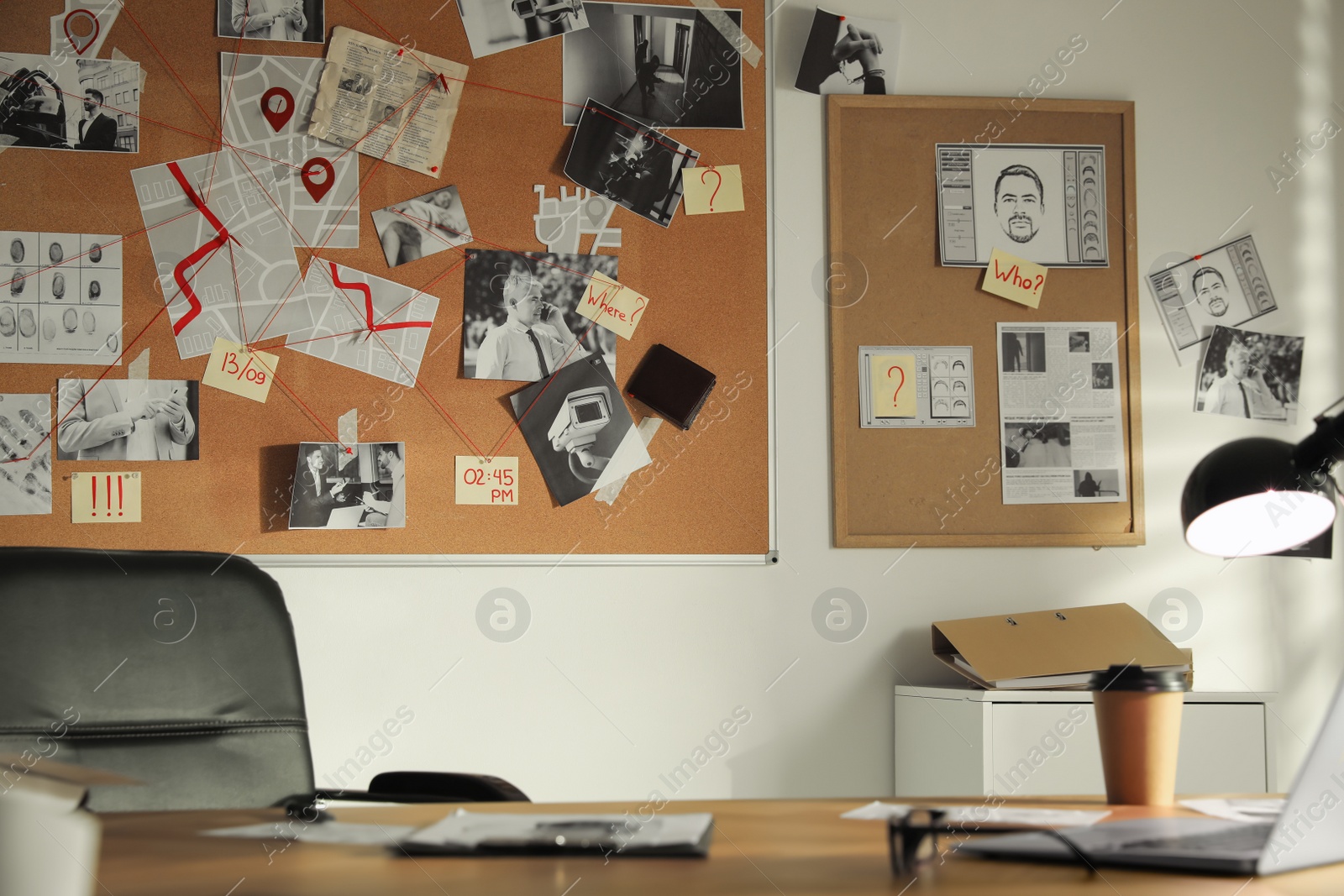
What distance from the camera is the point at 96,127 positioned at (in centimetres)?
216

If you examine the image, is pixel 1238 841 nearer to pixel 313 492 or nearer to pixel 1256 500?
pixel 1256 500

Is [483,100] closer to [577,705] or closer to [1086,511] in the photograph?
[577,705]

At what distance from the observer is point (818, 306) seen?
2303 mm

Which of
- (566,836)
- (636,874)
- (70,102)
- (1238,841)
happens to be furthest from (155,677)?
(70,102)

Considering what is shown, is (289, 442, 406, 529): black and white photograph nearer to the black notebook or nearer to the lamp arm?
the black notebook

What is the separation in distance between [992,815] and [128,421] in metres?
2.00

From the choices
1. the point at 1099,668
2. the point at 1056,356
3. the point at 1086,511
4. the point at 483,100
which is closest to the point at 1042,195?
the point at 1056,356

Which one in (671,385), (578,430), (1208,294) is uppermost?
(1208,294)

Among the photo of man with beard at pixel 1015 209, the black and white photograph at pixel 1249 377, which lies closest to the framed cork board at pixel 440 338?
the photo of man with beard at pixel 1015 209

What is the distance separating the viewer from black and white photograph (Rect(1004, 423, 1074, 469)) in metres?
2.31

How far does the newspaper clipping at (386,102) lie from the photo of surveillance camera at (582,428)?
622mm

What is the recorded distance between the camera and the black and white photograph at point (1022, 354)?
91.5 inches

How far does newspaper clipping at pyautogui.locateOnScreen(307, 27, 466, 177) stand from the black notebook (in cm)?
67

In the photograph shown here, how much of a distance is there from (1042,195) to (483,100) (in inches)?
53.3
